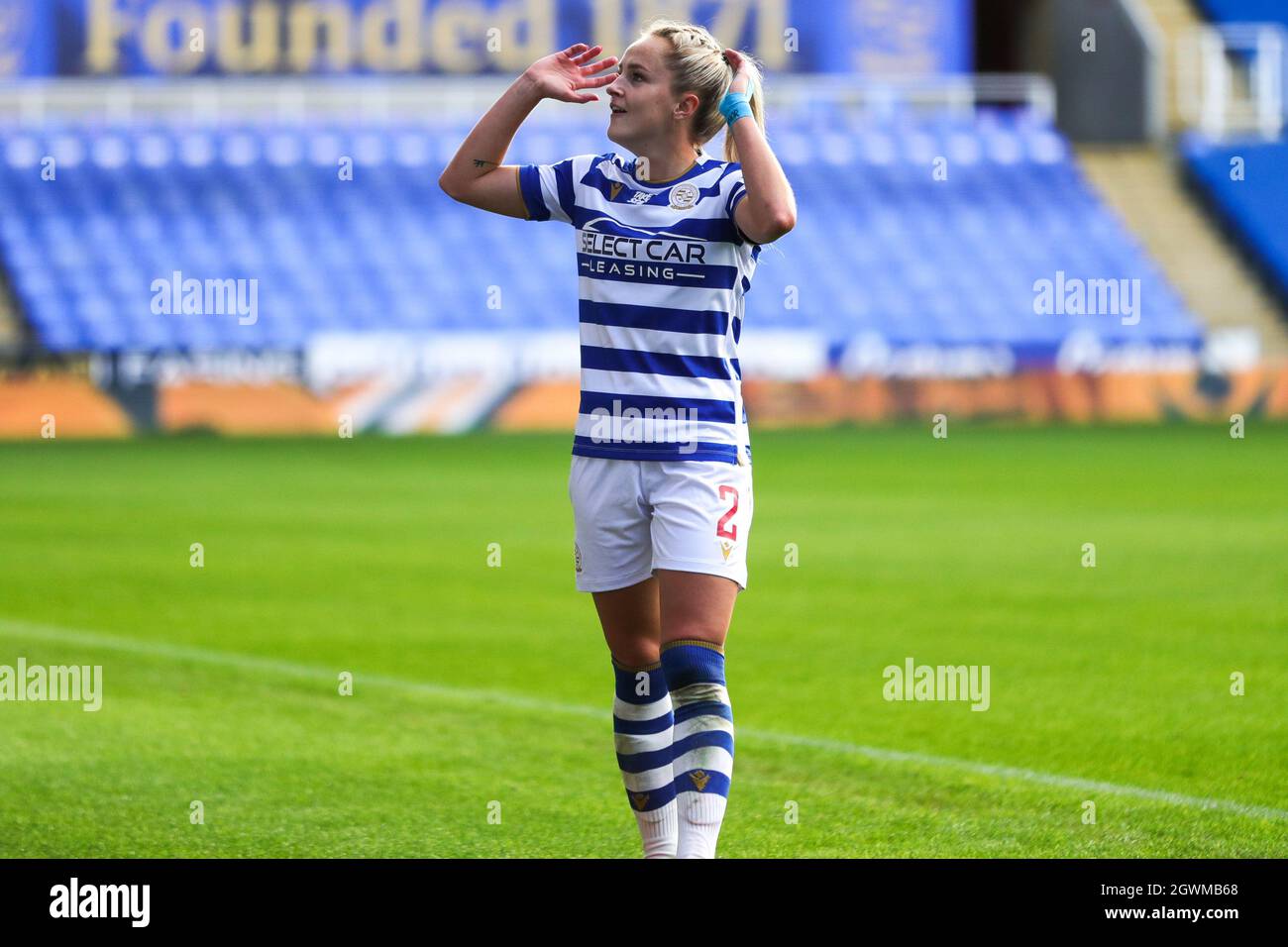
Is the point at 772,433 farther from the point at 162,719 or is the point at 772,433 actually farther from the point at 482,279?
the point at 162,719

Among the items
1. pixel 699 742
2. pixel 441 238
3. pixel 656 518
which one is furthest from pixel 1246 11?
pixel 699 742

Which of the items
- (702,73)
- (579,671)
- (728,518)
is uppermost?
(702,73)

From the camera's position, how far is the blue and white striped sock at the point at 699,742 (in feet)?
14.7

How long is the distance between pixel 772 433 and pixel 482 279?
23.2 feet

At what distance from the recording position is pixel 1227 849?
16.9 ft

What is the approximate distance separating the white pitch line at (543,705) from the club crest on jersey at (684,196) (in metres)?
2.60

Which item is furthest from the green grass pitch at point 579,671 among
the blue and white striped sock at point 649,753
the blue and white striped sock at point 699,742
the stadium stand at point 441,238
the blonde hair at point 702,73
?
the stadium stand at point 441,238

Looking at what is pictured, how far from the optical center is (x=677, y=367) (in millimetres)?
4559

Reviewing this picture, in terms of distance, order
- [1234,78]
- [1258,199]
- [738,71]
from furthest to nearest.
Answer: [1234,78]
[1258,199]
[738,71]

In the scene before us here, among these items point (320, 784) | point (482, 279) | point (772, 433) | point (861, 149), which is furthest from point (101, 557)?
point (861, 149)

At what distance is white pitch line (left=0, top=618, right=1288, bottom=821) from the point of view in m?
5.89

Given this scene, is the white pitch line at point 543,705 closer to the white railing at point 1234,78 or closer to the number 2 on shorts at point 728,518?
the number 2 on shorts at point 728,518

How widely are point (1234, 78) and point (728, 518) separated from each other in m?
32.1

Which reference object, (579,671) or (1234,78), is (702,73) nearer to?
(579,671)
